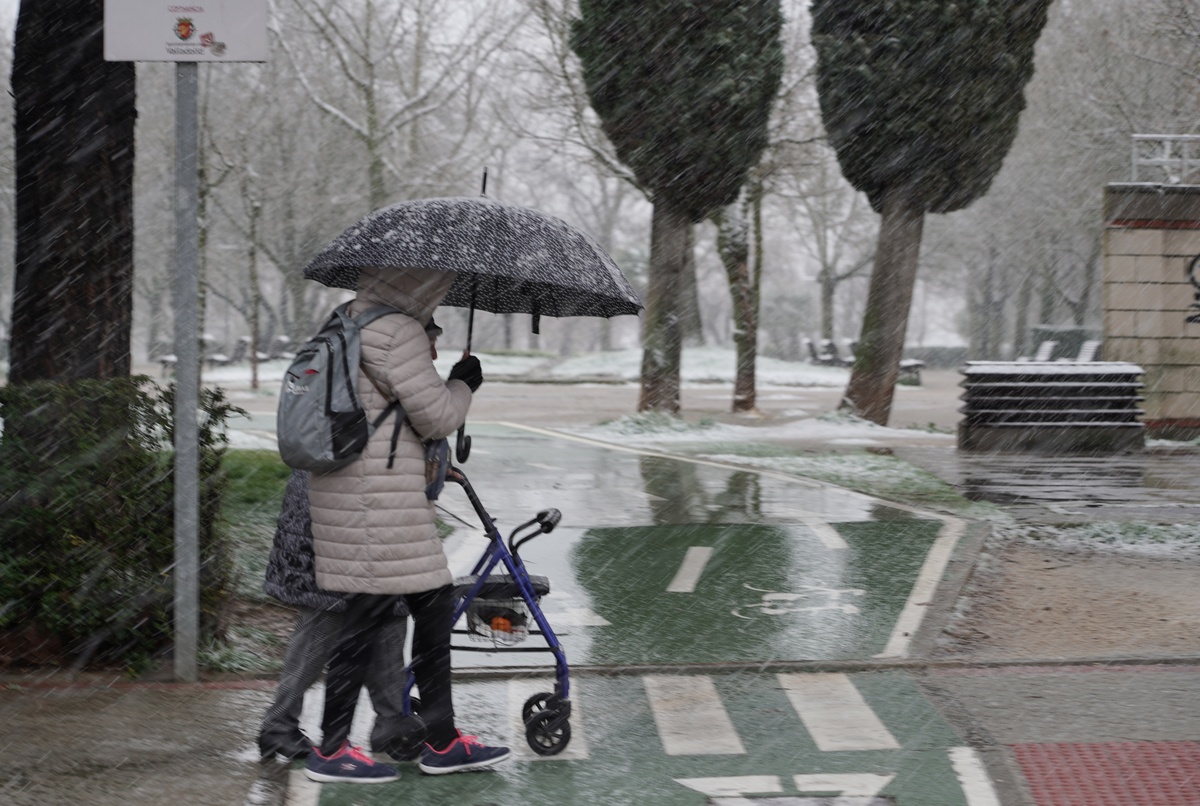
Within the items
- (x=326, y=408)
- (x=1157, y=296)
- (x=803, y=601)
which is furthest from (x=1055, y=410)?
(x=326, y=408)

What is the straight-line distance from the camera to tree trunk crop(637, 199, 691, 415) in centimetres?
1738

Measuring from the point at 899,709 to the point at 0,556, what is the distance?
12.4 ft

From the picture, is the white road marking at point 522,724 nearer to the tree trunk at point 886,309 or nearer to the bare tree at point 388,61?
the tree trunk at point 886,309

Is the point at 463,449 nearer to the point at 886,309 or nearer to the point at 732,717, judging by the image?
the point at 732,717

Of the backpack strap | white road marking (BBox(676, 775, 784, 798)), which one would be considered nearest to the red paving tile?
white road marking (BBox(676, 775, 784, 798))

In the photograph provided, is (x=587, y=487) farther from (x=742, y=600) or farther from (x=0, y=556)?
(x=0, y=556)

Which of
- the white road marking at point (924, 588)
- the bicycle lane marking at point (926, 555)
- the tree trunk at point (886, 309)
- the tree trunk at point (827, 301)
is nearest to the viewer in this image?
the white road marking at point (924, 588)

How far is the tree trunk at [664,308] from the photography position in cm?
1738

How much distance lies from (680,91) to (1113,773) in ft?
42.3

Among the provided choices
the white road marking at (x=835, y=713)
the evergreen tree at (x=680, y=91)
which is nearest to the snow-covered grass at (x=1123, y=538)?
the white road marking at (x=835, y=713)

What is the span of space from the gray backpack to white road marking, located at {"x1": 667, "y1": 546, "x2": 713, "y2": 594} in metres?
3.42

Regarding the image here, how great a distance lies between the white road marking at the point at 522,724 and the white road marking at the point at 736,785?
47cm

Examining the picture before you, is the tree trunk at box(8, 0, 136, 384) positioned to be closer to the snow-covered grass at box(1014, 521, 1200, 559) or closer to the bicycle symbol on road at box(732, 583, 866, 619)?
the bicycle symbol on road at box(732, 583, 866, 619)

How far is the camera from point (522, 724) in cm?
529
